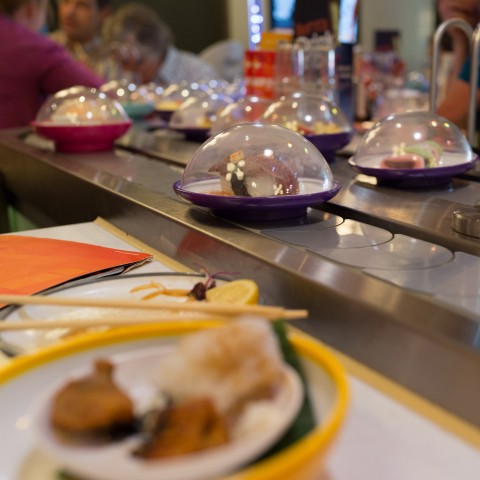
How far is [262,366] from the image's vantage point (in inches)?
22.2

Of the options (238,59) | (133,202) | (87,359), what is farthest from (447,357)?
(238,59)

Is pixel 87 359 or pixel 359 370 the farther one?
pixel 359 370

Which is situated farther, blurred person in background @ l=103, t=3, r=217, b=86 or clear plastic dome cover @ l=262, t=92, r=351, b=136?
blurred person in background @ l=103, t=3, r=217, b=86

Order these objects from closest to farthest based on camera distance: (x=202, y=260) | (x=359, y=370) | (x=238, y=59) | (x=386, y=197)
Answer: (x=359, y=370)
(x=202, y=260)
(x=386, y=197)
(x=238, y=59)

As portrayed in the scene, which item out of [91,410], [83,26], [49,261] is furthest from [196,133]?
[83,26]

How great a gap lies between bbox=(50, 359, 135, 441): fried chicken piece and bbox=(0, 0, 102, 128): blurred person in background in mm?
2756

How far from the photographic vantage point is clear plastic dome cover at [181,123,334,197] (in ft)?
4.22

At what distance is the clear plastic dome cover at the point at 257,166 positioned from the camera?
1287mm

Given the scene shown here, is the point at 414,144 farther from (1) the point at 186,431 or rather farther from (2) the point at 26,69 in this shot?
(2) the point at 26,69

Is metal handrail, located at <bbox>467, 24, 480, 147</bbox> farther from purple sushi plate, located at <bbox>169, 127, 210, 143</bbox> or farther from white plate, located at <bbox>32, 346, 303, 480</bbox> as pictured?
white plate, located at <bbox>32, 346, 303, 480</bbox>

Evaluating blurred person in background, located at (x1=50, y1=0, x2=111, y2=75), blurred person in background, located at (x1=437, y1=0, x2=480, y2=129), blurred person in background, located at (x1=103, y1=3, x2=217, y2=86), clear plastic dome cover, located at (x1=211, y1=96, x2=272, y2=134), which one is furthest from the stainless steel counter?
blurred person in background, located at (x1=50, y1=0, x2=111, y2=75)

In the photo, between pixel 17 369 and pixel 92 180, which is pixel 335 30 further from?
pixel 17 369

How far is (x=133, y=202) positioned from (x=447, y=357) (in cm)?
89

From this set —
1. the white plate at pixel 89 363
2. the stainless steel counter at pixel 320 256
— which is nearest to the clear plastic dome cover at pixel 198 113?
the stainless steel counter at pixel 320 256
